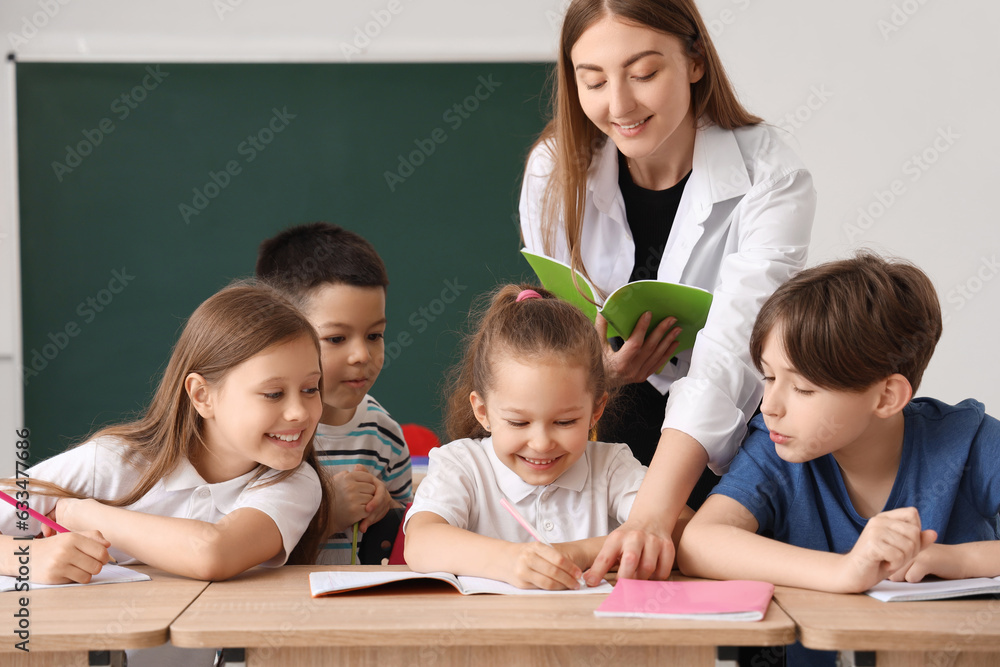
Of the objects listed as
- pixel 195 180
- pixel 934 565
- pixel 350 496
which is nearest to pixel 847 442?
pixel 934 565

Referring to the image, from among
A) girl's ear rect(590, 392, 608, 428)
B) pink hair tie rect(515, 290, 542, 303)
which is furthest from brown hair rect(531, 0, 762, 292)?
girl's ear rect(590, 392, 608, 428)

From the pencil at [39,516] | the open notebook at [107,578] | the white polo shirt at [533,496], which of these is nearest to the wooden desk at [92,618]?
the open notebook at [107,578]

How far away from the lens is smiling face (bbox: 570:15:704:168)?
1.48 meters

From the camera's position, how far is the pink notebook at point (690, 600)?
38.9 inches

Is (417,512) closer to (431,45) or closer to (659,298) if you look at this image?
(659,298)

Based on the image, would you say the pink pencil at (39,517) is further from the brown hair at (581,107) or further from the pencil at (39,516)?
the brown hair at (581,107)

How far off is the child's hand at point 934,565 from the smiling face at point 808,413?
0.64ft

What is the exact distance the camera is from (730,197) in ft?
5.21

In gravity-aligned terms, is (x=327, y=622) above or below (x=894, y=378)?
below

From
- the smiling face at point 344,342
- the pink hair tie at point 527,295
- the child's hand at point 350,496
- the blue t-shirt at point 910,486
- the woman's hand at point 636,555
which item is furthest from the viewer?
the smiling face at point 344,342

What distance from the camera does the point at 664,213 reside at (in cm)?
174

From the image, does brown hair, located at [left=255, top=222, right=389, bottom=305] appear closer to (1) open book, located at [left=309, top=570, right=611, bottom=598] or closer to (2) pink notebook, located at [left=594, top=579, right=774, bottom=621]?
(1) open book, located at [left=309, top=570, right=611, bottom=598]

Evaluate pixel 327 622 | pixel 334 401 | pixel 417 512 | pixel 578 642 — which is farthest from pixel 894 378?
pixel 334 401

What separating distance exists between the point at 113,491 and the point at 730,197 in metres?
1.22
